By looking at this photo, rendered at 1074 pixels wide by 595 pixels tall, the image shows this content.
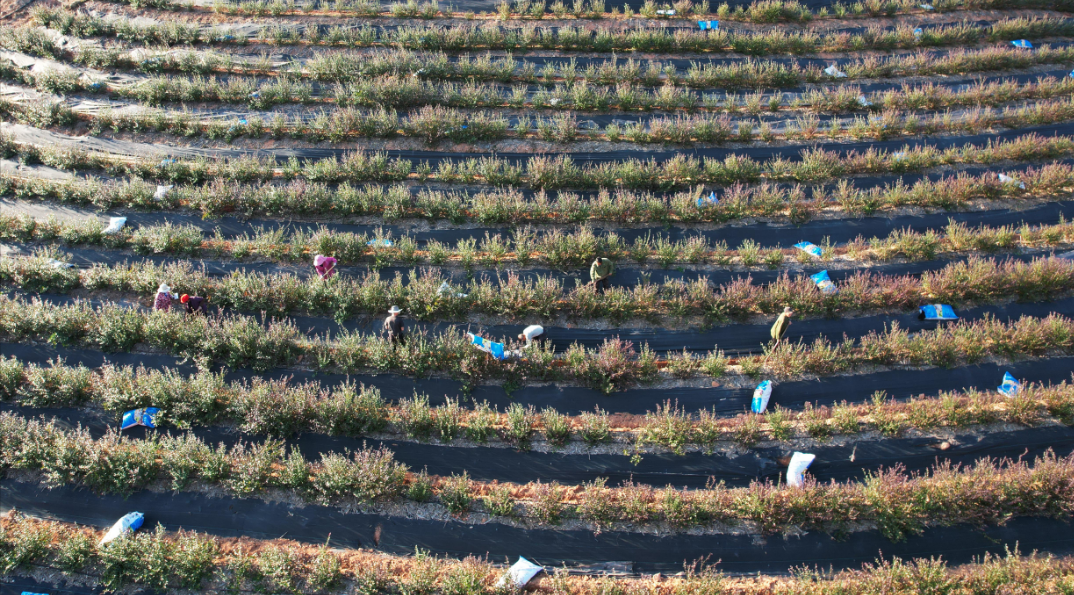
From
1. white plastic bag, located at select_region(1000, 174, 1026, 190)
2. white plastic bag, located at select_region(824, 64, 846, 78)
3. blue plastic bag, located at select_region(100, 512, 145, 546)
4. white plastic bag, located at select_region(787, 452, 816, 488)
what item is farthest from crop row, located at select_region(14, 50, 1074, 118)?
blue plastic bag, located at select_region(100, 512, 145, 546)

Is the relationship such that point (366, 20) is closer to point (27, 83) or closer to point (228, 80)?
point (228, 80)

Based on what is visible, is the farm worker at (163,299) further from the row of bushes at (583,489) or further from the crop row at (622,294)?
the row of bushes at (583,489)

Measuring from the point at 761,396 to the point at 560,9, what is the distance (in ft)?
38.5

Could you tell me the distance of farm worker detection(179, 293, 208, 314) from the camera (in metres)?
9.34

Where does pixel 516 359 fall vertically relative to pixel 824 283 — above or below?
below

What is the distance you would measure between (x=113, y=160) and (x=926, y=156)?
49.3 feet

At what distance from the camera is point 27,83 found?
14.6 meters

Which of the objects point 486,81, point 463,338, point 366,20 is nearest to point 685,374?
point 463,338

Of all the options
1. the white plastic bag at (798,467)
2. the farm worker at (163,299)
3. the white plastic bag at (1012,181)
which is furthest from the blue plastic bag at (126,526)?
the white plastic bag at (1012,181)

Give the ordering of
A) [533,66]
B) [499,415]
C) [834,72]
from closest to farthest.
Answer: [499,415]
[834,72]
[533,66]

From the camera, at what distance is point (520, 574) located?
6.91 meters

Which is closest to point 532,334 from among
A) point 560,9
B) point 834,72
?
point 834,72

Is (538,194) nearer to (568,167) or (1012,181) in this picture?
(568,167)

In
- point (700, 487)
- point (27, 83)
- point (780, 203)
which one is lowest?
point (700, 487)
